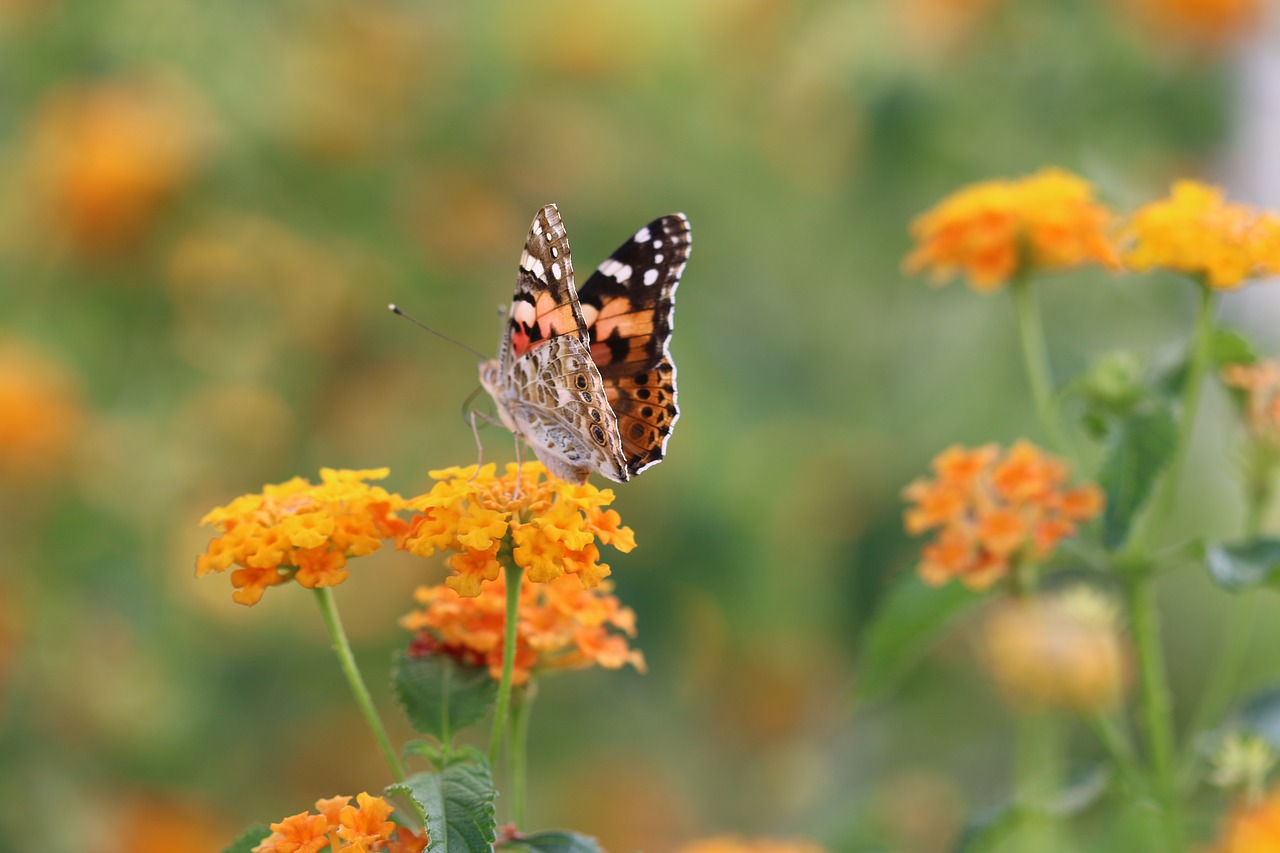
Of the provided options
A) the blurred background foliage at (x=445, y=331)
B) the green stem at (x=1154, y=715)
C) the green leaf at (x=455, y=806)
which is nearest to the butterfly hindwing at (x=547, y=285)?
the green leaf at (x=455, y=806)

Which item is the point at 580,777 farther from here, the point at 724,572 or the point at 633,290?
the point at 633,290

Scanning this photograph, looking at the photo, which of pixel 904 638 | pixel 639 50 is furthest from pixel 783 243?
pixel 904 638

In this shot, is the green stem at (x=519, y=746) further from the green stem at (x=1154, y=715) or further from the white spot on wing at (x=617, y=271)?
the green stem at (x=1154, y=715)

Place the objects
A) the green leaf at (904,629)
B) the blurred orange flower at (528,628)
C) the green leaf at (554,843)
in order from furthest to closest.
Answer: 1. the green leaf at (904,629)
2. the blurred orange flower at (528,628)
3. the green leaf at (554,843)

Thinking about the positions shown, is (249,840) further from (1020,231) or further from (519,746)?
(1020,231)

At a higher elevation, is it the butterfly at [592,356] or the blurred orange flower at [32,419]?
the blurred orange flower at [32,419]

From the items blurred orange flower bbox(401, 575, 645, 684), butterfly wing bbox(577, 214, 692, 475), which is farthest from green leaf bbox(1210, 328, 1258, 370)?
blurred orange flower bbox(401, 575, 645, 684)

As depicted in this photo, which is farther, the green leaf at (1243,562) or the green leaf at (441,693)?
the green leaf at (1243,562)

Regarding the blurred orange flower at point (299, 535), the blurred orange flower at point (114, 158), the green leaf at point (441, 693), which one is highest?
the blurred orange flower at point (114, 158)
